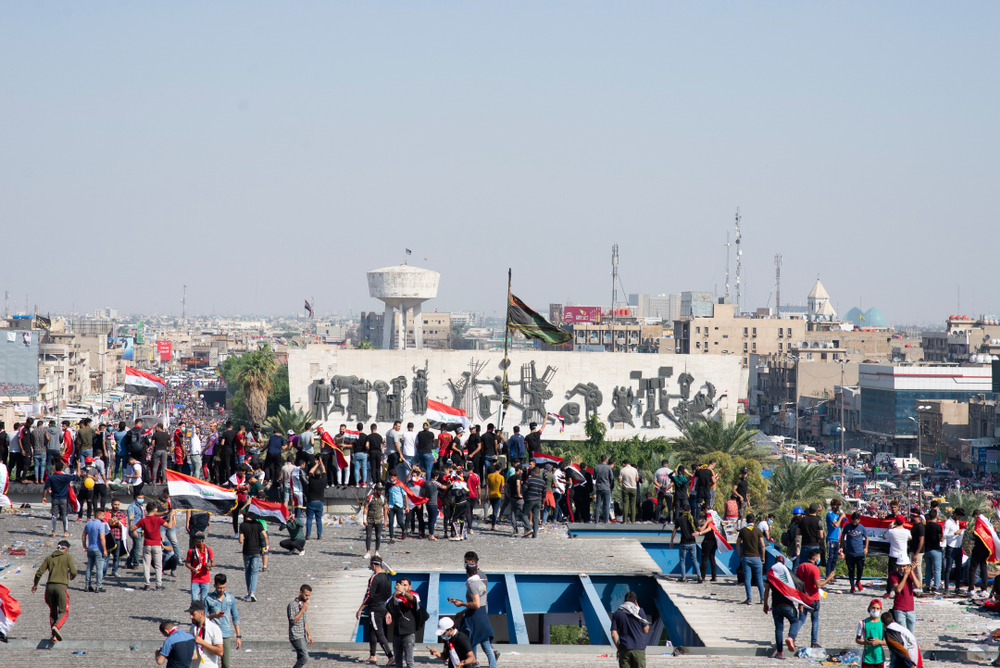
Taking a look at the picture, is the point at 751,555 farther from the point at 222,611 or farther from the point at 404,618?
the point at 222,611

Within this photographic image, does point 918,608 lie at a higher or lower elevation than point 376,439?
lower

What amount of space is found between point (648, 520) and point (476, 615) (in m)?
12.9

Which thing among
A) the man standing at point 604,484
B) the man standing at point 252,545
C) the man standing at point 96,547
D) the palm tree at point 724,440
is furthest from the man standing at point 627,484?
the palm tree at point 724,440

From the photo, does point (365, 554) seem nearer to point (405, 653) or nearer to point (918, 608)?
point (405, 653)

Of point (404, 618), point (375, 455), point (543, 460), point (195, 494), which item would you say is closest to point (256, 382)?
point (375, 455)

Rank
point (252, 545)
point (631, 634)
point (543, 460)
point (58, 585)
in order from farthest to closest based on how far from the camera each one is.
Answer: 1. point (543, 460)
2. point (252, 545)
3. point (58, 585)
4. point (631, 634)

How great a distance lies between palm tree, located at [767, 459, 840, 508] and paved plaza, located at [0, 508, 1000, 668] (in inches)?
500

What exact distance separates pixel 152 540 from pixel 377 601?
5702 mm

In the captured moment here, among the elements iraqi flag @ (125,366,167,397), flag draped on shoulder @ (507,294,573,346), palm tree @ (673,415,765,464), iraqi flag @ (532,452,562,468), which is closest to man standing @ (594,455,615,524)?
iraqi flag @ (532,452,562,468)

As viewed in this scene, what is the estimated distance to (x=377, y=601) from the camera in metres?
14.0

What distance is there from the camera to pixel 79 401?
14888cm

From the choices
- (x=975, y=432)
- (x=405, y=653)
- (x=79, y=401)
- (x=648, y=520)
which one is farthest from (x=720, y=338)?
(x=405, y=653)

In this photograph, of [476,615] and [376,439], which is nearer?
[476,615]

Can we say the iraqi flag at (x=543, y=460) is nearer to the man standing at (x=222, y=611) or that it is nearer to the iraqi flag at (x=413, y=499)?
the iraqi flag at (x=413, y=499)
